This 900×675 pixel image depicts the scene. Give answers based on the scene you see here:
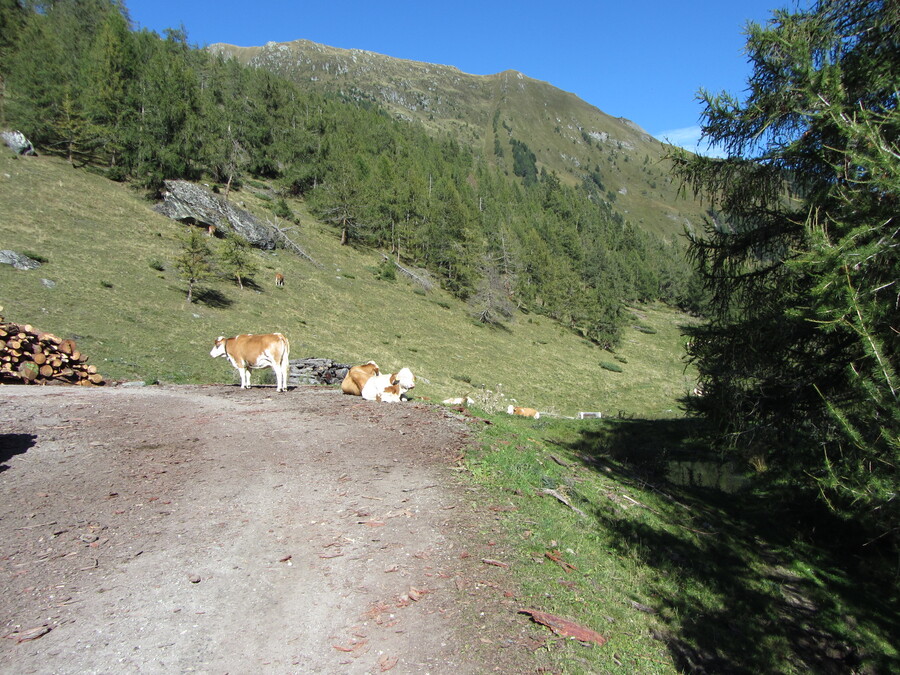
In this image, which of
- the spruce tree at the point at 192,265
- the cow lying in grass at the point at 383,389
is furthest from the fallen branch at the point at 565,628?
the spruce tree at the point at 192,265

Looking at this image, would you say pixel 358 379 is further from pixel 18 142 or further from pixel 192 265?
pixel 18 142

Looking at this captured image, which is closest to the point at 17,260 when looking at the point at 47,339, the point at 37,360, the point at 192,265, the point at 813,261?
the point at 192,265

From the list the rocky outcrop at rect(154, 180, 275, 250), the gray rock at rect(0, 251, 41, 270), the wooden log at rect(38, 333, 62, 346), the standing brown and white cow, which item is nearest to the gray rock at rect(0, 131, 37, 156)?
the rocky outcrop at rect(154, 180, 275, 250)

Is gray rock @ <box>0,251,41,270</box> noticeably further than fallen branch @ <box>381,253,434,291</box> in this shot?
No

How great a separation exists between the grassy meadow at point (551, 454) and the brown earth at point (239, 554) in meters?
0.69

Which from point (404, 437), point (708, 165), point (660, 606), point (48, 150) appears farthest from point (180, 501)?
point (48, 150)

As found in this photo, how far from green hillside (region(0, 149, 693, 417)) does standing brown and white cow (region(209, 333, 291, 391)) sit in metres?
4.12

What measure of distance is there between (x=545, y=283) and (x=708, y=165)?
65.4 m

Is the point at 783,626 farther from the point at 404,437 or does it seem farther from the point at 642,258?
the point at 642,258

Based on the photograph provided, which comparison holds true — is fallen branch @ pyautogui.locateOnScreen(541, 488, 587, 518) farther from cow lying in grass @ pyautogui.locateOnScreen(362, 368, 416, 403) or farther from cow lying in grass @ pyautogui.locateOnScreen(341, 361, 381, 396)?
cow lying in grass @ pyautogui.locateOnScreen(341, 361, 381, 396)

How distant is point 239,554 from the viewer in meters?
5.20

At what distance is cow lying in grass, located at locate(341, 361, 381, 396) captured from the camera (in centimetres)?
1409

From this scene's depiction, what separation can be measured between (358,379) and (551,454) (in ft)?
21.2

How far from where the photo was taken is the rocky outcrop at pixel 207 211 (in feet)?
142
